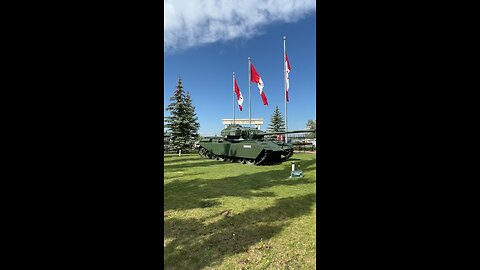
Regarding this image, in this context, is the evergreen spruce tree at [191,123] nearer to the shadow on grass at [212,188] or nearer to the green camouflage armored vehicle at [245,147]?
the green camouflage armored vehicle at [245,147]

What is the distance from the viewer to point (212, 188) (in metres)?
7.62

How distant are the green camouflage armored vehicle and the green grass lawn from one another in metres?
5.64

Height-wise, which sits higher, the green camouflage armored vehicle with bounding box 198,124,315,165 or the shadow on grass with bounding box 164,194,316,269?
the green camouflage armored vehicle with bounding box 198,124,315,165

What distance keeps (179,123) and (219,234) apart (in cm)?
2341

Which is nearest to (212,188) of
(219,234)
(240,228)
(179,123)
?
(240,228)

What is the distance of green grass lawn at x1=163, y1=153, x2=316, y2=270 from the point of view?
10.3 ft

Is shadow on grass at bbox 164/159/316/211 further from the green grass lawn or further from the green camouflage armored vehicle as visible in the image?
the green camouflage armored vehicle

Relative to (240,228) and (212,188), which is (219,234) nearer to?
(240,228)

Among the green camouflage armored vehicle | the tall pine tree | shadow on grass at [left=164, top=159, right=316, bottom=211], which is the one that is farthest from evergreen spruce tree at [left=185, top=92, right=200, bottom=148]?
shadow on grass at [left=164, top=159, right=316, bottom=211]

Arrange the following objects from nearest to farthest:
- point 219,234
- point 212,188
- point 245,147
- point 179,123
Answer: point 219,234 < point 212,188 < point 245,147 < point 179,123

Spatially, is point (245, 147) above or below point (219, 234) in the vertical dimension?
above
